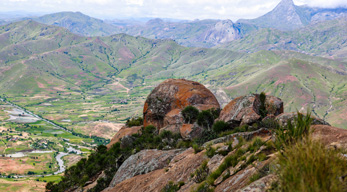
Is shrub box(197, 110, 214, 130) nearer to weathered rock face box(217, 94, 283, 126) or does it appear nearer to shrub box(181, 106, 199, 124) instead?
shrub box(181, 106, 199, 124)

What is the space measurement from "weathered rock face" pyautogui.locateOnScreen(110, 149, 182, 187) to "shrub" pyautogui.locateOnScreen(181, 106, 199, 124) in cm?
1127

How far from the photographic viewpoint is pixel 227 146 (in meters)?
17.3

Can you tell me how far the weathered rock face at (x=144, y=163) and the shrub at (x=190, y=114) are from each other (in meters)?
11.3

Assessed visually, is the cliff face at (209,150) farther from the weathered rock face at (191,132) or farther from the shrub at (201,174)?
the weathered rock face at (191,132)

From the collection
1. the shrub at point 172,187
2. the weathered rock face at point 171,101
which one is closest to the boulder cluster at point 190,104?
the weathered rock face at point 171,101

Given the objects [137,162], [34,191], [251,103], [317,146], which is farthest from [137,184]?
[34,191]

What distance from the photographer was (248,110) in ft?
88.1

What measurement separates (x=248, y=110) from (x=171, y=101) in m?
20.4

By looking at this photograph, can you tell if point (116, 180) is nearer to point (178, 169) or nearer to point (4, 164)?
point (178, 169)

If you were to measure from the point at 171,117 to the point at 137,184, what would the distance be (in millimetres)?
18681

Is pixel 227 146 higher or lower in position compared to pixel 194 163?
higher

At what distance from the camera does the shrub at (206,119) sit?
106 feet

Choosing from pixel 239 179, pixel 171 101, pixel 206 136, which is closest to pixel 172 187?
pixel 239 179

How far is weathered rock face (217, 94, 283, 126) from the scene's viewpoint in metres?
26.0
